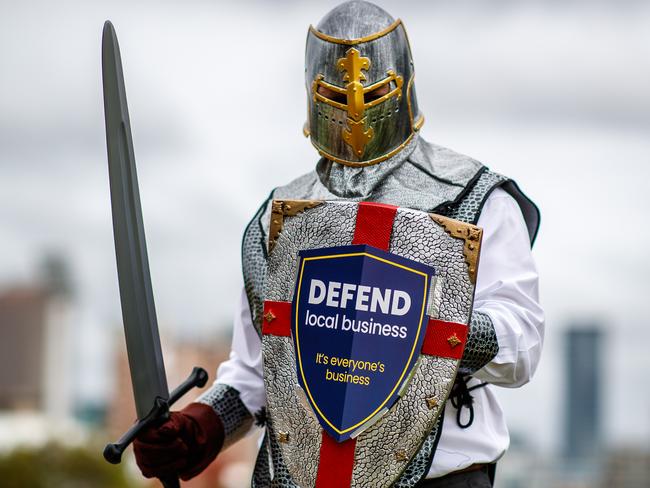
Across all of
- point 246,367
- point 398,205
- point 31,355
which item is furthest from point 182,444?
point 31,355

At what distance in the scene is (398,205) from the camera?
5676mm


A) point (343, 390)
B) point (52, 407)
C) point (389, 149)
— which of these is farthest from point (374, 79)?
point (52, 407)

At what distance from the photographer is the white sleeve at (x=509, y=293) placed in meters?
5.46

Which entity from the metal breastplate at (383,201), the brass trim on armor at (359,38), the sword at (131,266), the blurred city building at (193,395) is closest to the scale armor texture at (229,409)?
the metal breastplate at (383,201)

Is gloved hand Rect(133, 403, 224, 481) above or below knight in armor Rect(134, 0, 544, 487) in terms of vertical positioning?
below

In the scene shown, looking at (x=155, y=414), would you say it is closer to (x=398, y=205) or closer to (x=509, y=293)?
(x=398, y=205)

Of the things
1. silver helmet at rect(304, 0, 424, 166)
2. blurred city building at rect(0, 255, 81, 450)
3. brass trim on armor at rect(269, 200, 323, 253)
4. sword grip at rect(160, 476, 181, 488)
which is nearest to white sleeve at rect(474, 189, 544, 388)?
silver helmet at rect(304, 0, 424, 166)

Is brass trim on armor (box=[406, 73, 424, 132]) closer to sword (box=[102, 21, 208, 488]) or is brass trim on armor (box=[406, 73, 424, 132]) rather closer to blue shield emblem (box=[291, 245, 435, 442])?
blue shield emblem (box=[291, 245, 435, 442])

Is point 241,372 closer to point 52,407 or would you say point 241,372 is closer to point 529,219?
point 529,219

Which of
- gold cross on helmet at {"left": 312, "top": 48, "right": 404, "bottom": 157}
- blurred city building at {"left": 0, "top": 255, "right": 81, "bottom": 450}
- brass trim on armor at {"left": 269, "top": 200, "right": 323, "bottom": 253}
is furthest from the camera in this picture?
blurred city building at {"left": 0, "top": 255, "right": 81, "bottom": 450}

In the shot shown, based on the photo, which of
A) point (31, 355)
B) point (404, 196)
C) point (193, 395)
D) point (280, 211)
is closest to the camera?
point (280, 211)

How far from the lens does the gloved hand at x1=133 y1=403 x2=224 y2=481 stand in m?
5.77

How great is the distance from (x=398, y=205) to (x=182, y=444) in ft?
3.77

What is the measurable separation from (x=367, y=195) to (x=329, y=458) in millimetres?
962
